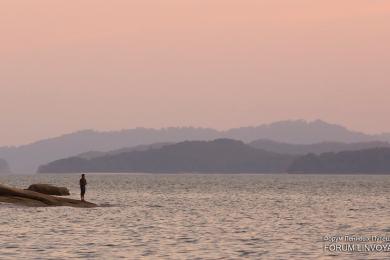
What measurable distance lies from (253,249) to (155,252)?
5.25m

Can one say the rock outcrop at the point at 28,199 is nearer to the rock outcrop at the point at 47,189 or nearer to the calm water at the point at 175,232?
the calm water at the point at 175,232

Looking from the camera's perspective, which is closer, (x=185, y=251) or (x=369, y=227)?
(x=185, y=251)

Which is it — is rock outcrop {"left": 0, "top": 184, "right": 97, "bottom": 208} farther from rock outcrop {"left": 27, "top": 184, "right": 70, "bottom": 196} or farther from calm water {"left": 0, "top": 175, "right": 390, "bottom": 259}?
rock outcrop {"left": 27, "top": 184, "right": 70, "bottom": 196}

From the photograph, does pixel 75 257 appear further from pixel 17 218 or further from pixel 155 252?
pixel 17 218

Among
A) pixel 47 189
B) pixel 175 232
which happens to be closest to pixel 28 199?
pixel 175 232

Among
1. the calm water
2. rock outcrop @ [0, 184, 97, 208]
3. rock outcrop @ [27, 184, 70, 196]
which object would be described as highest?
rock outcrop @ [27, 184, 70, 196]

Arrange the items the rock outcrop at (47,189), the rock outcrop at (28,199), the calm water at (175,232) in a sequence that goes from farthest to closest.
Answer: the rock outcrop at (47,189), the rock outcrop at (28,199), the calm water at (175,232)

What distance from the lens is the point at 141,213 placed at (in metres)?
70.7

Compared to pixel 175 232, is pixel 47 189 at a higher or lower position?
higher

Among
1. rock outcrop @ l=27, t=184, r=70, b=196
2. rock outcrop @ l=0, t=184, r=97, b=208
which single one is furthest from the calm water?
rock outcrop @ l=27, t=184, r=70, b=196

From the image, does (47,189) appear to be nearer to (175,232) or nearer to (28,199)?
(28,199)

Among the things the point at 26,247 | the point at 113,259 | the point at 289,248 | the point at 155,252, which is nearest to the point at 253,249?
the point at 289,248

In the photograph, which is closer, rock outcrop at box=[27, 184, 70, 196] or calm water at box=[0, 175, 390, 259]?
calm water at box=[0, 175, 390, 259]

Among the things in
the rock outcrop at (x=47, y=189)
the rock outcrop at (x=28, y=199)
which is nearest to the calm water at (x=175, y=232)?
the rock outcrop at (x=28, y=199)
